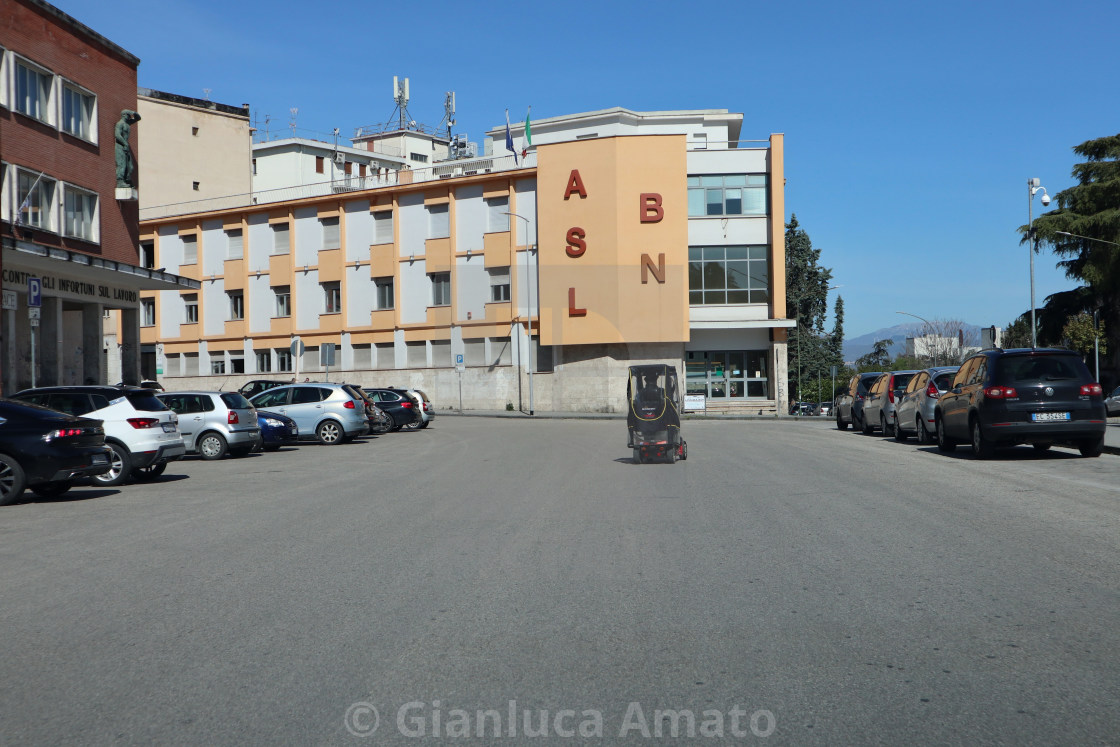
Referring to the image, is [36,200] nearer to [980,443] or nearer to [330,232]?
[980,443]

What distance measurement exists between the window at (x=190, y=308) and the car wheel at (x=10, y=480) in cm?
5294

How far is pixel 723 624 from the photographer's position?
601cm

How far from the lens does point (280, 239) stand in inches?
2383

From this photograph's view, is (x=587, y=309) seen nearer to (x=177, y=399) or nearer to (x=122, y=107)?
(x=122, y=107)

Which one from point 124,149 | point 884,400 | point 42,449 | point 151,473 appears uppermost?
point 124,149

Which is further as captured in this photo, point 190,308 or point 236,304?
point 190,308

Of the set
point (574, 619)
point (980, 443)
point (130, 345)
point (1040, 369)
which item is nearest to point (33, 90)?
point (130, 345)

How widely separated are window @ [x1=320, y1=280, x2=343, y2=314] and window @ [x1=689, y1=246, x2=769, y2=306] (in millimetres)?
20643

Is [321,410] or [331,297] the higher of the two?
[331,297]

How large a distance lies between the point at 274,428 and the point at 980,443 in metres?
15.9

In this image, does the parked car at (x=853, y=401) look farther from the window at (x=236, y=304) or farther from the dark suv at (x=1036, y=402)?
the window at (x=236, y=304)

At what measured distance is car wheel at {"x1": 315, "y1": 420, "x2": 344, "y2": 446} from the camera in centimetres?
2738

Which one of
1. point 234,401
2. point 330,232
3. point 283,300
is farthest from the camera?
point 283,300

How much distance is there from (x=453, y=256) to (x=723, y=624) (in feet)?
165
